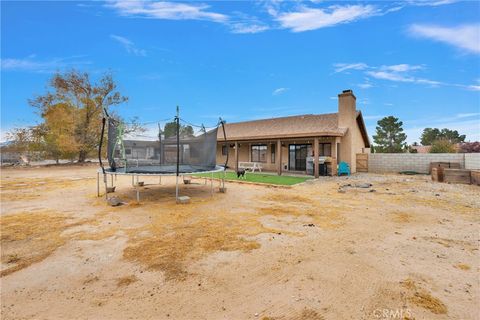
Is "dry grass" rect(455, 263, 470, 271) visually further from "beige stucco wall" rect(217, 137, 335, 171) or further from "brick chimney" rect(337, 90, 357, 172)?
"brick chimney" rect(337, 90, 357, 172)

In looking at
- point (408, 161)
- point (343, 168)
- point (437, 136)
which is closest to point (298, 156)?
point (343, 168)

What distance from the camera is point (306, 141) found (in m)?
16.8

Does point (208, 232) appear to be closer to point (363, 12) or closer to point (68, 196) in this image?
point (68, 196)

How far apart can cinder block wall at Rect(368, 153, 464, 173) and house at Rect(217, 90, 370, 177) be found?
1.68 metres

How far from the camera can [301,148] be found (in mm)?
17766

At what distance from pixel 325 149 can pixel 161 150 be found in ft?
38.2

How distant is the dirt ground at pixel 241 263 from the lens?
7.95 feet

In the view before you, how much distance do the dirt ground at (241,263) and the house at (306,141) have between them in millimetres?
9063

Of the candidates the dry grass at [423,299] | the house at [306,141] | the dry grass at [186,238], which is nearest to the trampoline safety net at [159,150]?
the dry grass at [186,238]

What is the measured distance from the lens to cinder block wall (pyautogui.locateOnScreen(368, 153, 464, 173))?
15812 millimetres

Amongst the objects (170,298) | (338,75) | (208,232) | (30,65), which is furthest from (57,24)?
(338,75)

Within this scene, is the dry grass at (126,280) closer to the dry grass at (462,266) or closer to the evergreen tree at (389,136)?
the dry grass at (462,266)

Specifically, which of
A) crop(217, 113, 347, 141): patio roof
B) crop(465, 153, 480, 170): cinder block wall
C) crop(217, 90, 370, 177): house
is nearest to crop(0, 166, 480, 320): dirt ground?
crop(217, 90, 370, 177): house

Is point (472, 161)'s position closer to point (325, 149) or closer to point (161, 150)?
point (325, 149)
